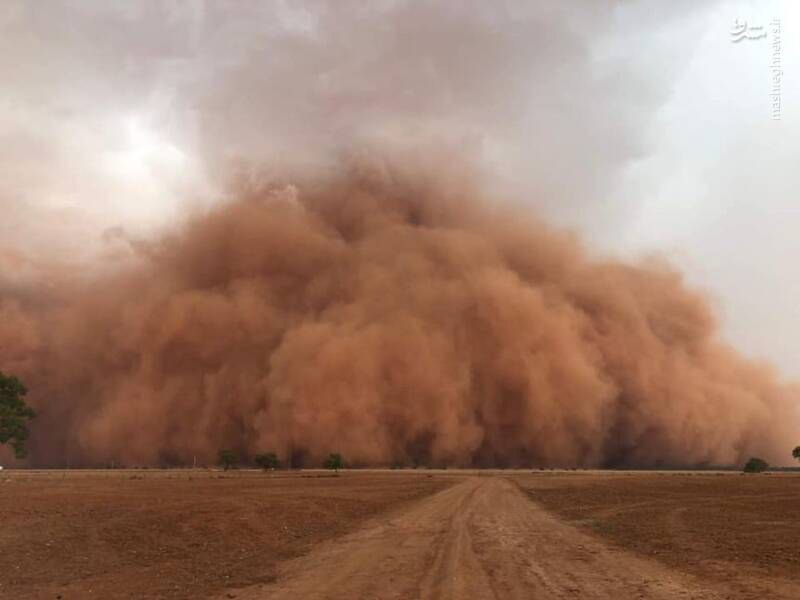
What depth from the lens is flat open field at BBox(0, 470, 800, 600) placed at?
7.16 meters

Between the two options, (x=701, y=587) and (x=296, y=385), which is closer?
(x=701, y=587)

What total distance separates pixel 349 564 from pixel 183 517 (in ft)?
23.6

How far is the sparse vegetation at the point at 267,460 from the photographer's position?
50688 millimetres

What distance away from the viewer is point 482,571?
26.3ft

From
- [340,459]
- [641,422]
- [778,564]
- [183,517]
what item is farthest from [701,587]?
[641,422]

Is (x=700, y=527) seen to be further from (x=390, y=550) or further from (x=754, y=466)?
(x=754, y=466)

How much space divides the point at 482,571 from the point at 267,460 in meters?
45.0

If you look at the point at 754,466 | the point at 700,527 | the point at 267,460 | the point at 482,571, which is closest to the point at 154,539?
the point at 482,571

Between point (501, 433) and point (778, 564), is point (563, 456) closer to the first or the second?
point (501, 433)

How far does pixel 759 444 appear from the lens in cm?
6631

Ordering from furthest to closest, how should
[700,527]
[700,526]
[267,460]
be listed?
[267,460] → [700,526] → [700,527]

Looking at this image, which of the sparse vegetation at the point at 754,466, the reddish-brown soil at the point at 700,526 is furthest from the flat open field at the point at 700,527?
the sparse vegetation at the point at 754,466

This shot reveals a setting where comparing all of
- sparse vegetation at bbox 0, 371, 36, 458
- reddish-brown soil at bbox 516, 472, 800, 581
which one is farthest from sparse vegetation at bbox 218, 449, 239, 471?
reddish-brown soil at bbox 516, 472, 800, 581

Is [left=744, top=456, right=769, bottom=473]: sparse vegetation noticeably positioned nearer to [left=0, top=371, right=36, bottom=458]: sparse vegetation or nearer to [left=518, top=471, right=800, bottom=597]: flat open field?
[left=518, top=471, right=800, bottom=597]: flat open field
